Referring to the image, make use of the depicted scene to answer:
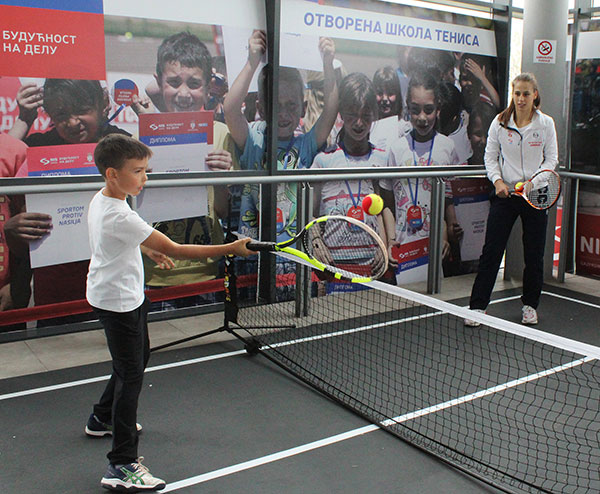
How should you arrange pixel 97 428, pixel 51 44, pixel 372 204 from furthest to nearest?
pixel 51 44
pixel 97 428
pixel 372 204

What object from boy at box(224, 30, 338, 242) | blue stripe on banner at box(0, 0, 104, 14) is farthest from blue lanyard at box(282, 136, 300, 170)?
blue stripe on banner at box(0, 0, 104, 14)

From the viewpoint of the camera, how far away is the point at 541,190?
5.58 metres

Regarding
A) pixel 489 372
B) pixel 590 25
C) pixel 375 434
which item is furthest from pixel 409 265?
pixel 375 434

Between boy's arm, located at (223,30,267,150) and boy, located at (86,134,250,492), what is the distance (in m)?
2.91

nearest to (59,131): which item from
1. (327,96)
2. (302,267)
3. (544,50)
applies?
(302,267)

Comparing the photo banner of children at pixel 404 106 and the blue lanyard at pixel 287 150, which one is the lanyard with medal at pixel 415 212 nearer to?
the photo banner of children at pixel 404 106

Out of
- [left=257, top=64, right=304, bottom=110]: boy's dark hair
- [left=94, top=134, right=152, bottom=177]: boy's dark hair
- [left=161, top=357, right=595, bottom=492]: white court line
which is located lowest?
[left=161, top=357, right=595, bottom=492]: white court line

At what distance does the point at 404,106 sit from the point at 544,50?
1.45 meters

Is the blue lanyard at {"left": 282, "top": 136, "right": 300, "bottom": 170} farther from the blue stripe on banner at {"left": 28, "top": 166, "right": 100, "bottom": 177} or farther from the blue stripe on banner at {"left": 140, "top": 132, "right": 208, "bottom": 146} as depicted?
the blue stripe on banner at {"left": 28, "top": 166, "right": 100, "bottom": 177}

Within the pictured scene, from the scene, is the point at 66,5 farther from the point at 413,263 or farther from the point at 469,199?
the point at 469,199

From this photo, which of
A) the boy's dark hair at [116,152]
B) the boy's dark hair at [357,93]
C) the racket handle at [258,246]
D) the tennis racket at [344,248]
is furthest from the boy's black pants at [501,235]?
the boy's dark hair at [116,152]

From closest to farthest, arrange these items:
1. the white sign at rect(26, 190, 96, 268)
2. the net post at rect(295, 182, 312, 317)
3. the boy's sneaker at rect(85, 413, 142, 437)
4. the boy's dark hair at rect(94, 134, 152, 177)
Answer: the boy's dark hair at rect(94, 134, 152, 177), the boy's sneaker at rect(85, 413, 142, 437), the white sign at rect(26, 190, 96, 268), the net post at rect(295, 182, 312, 317)

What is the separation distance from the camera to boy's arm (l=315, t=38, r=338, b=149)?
20.8ft

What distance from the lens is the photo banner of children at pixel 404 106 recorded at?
6.35 m
